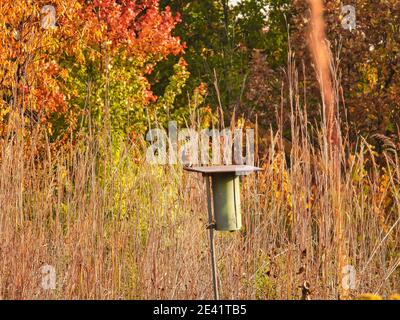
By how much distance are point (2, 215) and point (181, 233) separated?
1006mm

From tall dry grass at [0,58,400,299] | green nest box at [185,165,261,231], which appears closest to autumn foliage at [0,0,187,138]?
tall dry grass at [0,58,400,299]

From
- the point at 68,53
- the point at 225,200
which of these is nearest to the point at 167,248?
the point at 225,200

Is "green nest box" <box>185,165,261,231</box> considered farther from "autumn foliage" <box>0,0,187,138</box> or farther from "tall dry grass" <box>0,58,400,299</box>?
"autumn foliage" <box>0,0,187,138</box>

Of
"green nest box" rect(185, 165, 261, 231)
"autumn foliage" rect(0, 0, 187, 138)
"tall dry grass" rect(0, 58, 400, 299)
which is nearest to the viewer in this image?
"green nest box" rect(185, 165, 261, 231)

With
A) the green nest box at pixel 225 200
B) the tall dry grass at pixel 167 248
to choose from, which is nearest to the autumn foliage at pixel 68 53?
the tall dry grass at pixel 167 248

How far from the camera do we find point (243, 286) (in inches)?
198

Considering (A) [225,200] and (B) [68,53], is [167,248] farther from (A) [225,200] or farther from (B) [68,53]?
(B) [68,53]

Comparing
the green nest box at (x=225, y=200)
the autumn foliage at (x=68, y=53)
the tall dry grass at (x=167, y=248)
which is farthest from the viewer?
the autumn foliage at (x=68, y=53)

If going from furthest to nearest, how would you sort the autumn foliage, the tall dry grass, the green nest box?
the autumn foliage → the tall dry grass → the green nest box

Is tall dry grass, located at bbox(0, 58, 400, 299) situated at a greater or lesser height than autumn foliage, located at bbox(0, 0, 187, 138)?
lesser

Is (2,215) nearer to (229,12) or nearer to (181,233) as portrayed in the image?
(181,233)

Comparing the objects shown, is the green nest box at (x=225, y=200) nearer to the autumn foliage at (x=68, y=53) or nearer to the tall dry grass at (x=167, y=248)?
the tall dry grass at (x=167, y=248)

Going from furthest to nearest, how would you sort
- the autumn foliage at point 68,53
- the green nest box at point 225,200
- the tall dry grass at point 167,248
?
1. the autumn foliage at point 68,53
2. the tall dry grass at point 167,248
3. the green nest box at point 225,200
